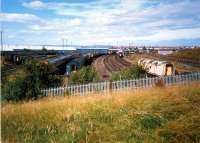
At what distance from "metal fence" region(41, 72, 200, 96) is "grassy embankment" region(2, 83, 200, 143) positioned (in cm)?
846

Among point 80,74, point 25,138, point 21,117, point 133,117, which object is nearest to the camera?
point 25,138

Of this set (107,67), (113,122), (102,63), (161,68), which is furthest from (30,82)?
(102,63)

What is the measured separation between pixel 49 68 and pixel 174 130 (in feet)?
61.8

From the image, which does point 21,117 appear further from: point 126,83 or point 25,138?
point 126,83

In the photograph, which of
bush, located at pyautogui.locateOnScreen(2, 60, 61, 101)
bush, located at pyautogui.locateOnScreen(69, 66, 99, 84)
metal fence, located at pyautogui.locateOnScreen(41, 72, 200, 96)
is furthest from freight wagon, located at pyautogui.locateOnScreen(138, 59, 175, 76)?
metal fence, located at pyautogui.locateOnScreen(41, 72, 200, 96)

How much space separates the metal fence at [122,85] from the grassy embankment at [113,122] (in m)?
8.46

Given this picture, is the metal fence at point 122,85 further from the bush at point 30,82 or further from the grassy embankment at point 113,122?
the grassy embankment at point 113,122

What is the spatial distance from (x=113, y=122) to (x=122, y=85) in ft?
37.4

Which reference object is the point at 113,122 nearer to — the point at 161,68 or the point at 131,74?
the point at 131,74

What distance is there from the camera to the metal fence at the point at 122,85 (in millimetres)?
20375

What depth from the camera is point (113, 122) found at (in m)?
9.23

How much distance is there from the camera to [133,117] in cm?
908

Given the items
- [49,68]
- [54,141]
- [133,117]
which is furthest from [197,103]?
[49,68]

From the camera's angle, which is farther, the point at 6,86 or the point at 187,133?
the point at 6,86
